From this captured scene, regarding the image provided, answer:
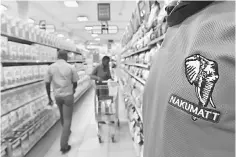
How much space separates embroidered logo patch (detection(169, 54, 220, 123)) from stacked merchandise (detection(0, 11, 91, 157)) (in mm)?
2803

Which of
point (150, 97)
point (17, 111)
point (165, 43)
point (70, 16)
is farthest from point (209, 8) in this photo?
point (70, 16)

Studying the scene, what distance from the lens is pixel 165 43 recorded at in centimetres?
62

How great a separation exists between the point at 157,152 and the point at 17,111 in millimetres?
3059

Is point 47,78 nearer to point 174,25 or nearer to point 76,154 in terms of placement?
point 76,154

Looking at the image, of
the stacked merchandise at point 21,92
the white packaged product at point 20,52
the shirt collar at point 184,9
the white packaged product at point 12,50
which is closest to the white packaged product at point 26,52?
the stacked merchandise at point 21,92

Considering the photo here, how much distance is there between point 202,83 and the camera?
42 cm

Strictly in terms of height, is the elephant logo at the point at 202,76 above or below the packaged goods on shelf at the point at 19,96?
above

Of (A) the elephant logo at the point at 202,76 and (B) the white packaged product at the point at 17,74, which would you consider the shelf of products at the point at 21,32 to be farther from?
(A) the elephant logo at the point at 202,76

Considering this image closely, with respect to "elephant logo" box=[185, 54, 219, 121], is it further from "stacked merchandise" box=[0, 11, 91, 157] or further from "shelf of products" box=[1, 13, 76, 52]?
"shelf of products" box=[1, 13, 76, 52]

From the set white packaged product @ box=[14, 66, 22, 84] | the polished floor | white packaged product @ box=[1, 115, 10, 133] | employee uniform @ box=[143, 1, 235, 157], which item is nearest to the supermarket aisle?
the polished floor

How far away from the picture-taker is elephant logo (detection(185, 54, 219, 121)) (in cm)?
40

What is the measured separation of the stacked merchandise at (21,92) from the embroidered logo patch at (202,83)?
2803mm

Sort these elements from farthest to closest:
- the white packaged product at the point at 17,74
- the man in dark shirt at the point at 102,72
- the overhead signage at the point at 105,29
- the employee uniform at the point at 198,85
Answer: the overhead signage at the point at 105,29, the man in dark shirt at the point at 102,72, the white packaged product at the point at 17,74, the employee uniform at the point at 198,85

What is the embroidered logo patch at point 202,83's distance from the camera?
1.32 feet
